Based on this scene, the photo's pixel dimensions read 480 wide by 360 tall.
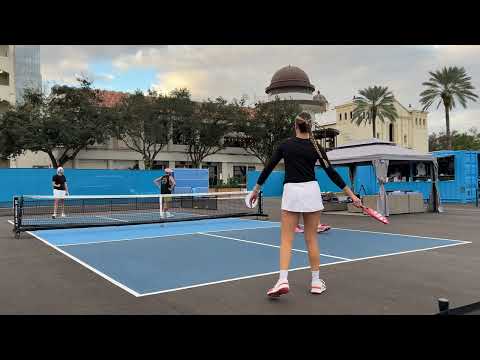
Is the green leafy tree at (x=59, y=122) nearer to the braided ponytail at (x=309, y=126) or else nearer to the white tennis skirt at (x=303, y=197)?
the braided ponytail at (x=309, y=126)

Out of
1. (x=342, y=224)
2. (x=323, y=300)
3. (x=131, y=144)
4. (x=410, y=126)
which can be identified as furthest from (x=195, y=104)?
(x=323, y=300)

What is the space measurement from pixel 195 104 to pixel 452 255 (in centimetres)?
3881

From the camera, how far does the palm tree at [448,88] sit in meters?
39.7

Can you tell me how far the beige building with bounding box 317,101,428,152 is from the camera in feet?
199

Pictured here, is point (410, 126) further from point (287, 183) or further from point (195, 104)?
point (287, 183)

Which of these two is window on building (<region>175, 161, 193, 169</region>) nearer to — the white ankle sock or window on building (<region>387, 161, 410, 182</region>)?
window on building (<region>387, 161, 410, 182</region>)

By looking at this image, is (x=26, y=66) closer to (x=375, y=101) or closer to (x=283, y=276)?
(x=375, y=101)

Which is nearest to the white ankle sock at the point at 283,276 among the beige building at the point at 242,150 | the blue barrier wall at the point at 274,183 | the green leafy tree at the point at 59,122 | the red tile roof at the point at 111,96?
the beige building at the point at 242,150

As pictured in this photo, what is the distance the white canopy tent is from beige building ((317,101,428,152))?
39966 millimetres

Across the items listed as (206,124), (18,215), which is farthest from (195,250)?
(206,124)

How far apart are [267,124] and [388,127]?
78.8 feet

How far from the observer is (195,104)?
4469 centimetres
